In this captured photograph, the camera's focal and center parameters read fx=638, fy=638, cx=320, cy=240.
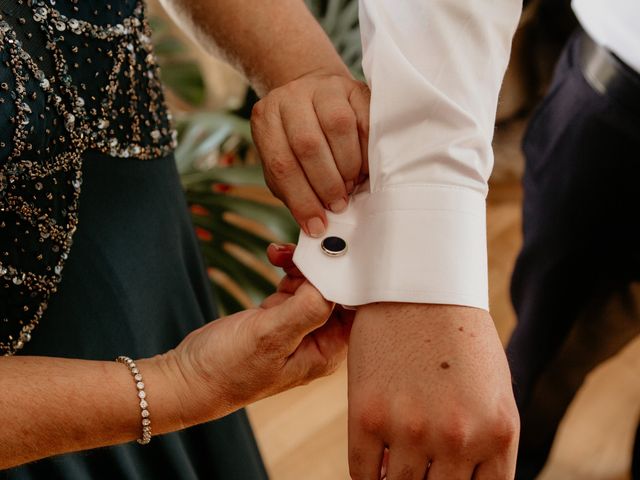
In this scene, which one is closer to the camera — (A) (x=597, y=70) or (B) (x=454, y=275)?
(B) (x=454, y=275)

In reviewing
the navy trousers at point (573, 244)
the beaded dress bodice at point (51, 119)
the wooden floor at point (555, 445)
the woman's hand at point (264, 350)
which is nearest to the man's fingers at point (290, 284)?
the woman's hand at point (264, 350)

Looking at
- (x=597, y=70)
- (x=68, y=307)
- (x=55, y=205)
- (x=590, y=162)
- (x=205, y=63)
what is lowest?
(x=205, y=63)

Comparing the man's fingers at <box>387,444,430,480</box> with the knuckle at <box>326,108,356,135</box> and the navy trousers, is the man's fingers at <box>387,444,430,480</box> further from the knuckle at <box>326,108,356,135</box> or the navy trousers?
the navy trousers

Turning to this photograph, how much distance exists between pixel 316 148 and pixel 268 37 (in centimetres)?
20

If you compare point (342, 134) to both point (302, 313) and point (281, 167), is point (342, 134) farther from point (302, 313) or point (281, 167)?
point (302, 313)

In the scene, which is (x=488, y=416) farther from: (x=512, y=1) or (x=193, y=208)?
(x=193, y=208)

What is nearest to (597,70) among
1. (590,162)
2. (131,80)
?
(590,162)

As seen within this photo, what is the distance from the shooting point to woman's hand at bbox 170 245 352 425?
1.79 feet

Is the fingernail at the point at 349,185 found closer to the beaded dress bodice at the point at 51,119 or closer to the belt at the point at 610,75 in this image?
the beaded dress bodice at the point at 51,119

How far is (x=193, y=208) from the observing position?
115 cm

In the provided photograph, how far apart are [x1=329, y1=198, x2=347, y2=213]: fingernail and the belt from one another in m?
0.58

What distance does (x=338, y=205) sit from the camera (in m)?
0.59

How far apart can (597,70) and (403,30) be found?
1.76 ft

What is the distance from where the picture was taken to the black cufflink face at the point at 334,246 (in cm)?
57
